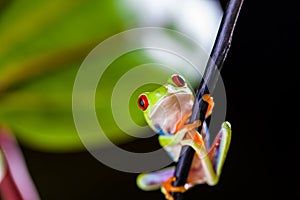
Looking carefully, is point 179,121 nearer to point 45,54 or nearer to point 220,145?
point 220,145

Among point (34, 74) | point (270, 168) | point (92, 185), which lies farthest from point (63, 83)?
point (270, 168)

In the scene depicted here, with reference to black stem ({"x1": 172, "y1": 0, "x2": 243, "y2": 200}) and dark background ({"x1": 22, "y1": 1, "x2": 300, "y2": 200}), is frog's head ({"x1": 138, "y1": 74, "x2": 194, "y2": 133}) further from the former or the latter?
dark background ({"x1": 22, "y1": 1, "x2": 300, "y2": 200})

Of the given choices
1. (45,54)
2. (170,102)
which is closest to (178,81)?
(170,102)

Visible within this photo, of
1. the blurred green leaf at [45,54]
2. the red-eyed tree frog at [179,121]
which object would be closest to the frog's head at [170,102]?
the red-eyed tree frog at [179,121]

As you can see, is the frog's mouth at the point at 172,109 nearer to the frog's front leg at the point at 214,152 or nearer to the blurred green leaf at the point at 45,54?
the frog's front leg at the point at 214,152

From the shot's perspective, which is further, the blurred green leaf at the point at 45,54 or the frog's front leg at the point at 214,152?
the blurred green leaf at the point at 45,54

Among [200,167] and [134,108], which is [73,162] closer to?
[134,108]
